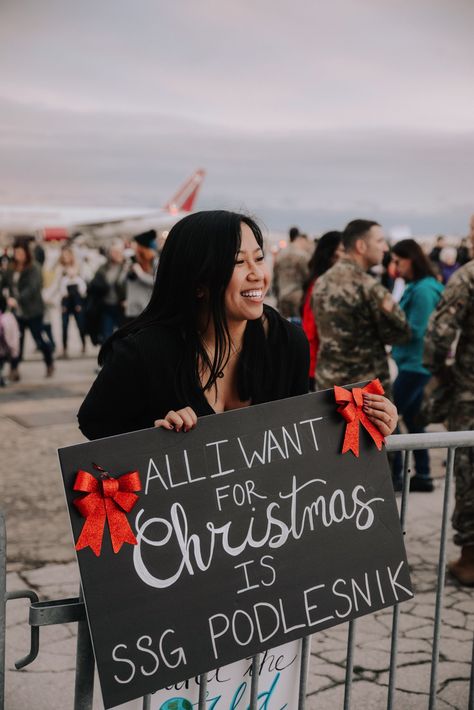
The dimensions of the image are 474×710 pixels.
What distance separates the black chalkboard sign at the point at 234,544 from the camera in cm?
183

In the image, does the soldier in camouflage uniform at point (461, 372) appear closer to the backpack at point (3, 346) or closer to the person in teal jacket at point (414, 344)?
the person in teal jacket at point (414, 344)

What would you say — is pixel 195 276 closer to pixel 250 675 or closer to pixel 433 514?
pixel 250 675

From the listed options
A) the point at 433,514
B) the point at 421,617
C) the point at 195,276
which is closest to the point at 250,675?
the point at 195,276

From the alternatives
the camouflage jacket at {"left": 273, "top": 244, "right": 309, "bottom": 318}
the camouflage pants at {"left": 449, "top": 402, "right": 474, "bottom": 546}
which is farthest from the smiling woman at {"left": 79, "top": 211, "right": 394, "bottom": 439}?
the camouflage jacket at {"left": 273, "top": 244, "right": 309, "bottom": 318}

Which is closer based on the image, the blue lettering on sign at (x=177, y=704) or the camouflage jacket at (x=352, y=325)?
the blue lettering on sign at (x=177, y=704)

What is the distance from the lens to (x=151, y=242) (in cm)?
906

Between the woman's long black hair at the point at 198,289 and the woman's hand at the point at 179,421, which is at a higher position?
the woman's long black hair at the point at 198,289

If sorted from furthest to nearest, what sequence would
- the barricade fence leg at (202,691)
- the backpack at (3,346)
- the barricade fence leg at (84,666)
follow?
1. the backpack at (3,346)
2. the barricade fence leg at (202,691)
3. the barricade fence leg at (84,666)

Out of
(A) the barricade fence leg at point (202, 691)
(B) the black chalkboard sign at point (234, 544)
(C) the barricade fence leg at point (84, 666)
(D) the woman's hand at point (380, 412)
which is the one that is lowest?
(A) the barricade fence leg at point (202, 691)

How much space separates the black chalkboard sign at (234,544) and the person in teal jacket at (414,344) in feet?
11.7

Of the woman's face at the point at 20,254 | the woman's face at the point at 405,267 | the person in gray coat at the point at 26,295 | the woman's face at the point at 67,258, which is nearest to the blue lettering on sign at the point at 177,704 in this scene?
the woman's face at the point at 405,267

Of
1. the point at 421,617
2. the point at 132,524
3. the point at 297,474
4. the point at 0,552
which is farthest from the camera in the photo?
the point at 421,617

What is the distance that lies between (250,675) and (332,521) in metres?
0.46

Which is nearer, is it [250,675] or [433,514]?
[250,675]
